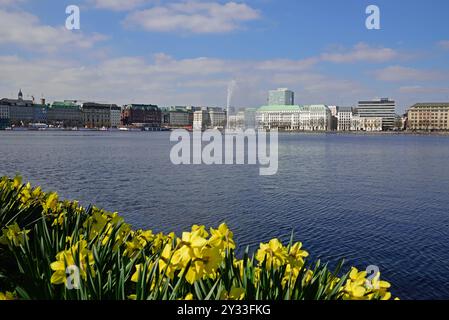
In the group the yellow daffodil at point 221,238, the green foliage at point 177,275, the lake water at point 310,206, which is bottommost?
the lake water at point 310,206

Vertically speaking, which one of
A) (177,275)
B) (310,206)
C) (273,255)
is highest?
(273,255)

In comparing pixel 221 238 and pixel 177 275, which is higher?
pixel 221 238

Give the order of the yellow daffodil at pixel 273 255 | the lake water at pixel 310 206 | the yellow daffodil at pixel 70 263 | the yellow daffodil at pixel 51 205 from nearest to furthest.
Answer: the yellow daffodil at pixel 70 263 < the yellow daffodil at pixel 273 255 < the yellow daffodil at pixel 51 205 < the lake water at pixel 310 206

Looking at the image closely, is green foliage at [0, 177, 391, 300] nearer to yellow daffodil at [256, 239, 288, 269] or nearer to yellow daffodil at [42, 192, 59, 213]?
yellow daffodil at [256, 239, 288, 269]

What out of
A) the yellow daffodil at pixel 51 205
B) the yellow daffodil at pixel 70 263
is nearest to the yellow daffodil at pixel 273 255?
the yellow daffodil at pixel 70 263

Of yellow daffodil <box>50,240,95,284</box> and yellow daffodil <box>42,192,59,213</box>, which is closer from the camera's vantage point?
yellow daffodil <box>50,240,95,284</box>

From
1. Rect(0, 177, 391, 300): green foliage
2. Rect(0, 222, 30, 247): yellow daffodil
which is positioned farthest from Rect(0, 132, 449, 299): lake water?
Rect(0, 222, 30, 247): yellow daffodil

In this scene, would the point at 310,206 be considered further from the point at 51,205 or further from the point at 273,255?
the point at 273,255

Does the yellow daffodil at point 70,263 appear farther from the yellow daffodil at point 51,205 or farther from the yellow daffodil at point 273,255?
the yellow daffodil at point 51,205

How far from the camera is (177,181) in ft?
98.9

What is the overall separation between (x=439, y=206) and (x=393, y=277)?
11806 millimetres

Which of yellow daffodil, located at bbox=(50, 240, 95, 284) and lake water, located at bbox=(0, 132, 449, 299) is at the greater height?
yellow daffodil, located at bbox=(50, 240, 95, 284)

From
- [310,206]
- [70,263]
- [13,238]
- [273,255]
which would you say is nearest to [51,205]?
[13,238]

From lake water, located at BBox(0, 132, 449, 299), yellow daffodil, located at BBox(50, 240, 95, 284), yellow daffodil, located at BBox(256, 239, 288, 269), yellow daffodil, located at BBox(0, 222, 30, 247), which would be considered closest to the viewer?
yellow daffodil, located at BBox(50, 240, 95, 284)
